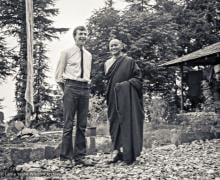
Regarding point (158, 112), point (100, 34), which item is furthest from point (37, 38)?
point (158, 112)

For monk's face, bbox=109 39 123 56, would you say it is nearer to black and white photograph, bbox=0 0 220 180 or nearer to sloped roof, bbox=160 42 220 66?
black and white photograph, bbox=0 0 220 180

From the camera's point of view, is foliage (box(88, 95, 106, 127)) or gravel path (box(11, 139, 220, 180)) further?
foliage (box(88, 95, 106, 127))

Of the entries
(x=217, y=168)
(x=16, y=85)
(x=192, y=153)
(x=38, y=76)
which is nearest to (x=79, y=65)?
(x=217, y=168)

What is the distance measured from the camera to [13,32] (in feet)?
57.5

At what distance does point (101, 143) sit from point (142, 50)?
504 inches

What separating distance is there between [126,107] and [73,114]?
923 mm

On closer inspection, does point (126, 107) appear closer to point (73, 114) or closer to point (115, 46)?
point (73, 114)

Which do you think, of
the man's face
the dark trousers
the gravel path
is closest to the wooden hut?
the gravel path

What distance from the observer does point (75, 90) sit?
575 centimetres

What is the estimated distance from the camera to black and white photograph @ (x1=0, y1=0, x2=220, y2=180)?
5758 mm

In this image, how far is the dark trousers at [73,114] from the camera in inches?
225

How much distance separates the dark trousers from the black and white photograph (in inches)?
0.6

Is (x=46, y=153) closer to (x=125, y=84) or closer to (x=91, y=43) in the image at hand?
(x=125, y=84)

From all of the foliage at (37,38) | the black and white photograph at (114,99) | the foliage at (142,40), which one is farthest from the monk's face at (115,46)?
the foliage at (142,40)
